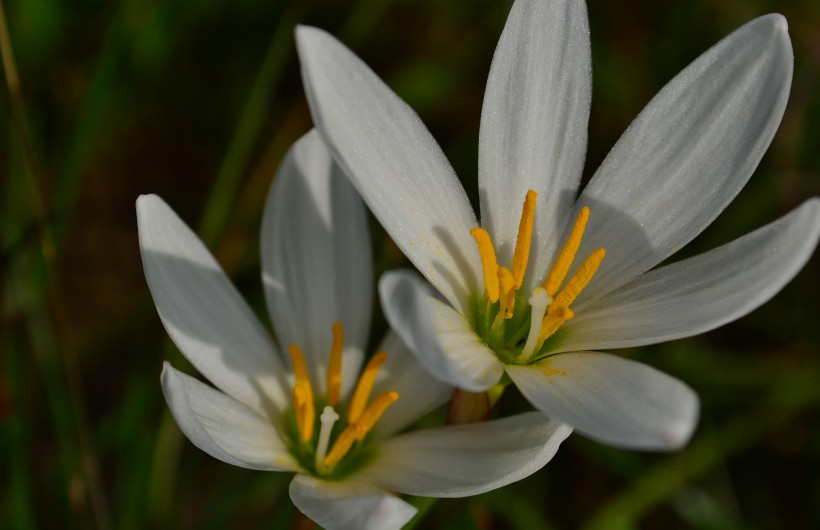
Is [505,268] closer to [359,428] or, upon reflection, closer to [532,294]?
[532,294]

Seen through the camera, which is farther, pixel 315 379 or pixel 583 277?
pixel 315 379

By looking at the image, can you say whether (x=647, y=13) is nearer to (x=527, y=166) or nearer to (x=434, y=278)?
(x=527, y=166)

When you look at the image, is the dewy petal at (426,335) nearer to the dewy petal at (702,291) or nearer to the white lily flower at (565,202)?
the white lily flower at (565,202)

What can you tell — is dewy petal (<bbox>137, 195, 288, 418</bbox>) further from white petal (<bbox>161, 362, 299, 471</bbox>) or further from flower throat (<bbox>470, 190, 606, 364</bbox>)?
flower throat (<bbox>470, 190, 606, 364</bbox>)

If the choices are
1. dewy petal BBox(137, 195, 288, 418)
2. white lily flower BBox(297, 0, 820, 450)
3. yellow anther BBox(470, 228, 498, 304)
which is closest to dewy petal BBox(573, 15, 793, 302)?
white lily flower BBox(297, 0, 820, 450)

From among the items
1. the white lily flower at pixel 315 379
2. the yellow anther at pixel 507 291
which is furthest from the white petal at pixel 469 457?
the yellow anther at pixel 507 291

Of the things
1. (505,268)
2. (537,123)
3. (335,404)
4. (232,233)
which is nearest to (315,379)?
(335,404)

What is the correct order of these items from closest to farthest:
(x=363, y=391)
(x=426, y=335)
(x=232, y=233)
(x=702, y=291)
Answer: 1. (x=426, y=335)
2. (x=702, y=291)
3. (x=363, y=391)
4. (x=232, y=233)
